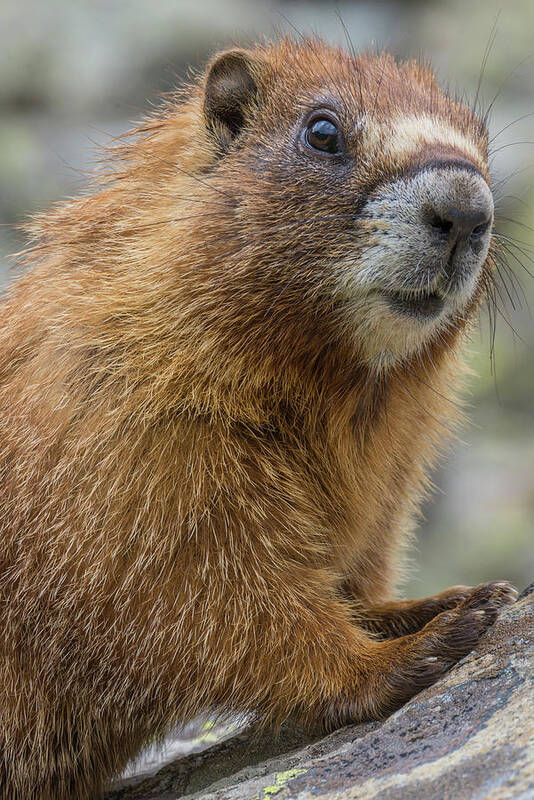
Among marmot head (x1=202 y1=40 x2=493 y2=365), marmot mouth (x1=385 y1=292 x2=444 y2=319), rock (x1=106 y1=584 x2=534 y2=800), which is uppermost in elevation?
marmot head (x1=202 y1=40 x2=493 y2=365)

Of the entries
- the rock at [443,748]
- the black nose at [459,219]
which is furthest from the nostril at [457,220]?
the rock at [443,748]

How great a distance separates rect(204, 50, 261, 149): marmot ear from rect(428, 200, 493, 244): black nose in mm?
1039

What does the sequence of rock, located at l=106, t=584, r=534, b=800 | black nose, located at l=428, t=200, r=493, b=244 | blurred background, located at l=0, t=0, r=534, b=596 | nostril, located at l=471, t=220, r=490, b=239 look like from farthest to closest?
blurred background, located at l=0, t=0, r=534, b=596 < nostril, located at l=471, t=220, r=490, b=239 < black nose, located at l=428, t=200, r=493, b=244 < rock, located at l=106, t=584, r=534, b=800

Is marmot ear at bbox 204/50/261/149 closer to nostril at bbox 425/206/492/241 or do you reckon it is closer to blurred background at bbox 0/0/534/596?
nostril at bbox 425/206/492/241

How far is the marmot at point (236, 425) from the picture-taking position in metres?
3.58

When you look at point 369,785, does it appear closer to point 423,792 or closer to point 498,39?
point 423,792

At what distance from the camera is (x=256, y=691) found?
3631mm

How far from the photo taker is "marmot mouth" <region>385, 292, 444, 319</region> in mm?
3588

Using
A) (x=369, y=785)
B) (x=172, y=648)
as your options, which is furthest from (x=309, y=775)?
(x=172, y=648)

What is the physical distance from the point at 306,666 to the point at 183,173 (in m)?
2.02

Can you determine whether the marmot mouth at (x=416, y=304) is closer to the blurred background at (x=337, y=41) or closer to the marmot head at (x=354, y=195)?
the marmot head at (x=354, y=195)

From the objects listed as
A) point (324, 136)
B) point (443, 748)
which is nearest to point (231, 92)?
point (324, 136)

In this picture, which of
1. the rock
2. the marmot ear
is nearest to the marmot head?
the marmot ear

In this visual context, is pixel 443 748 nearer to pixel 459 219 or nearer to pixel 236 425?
pixel 236 425
